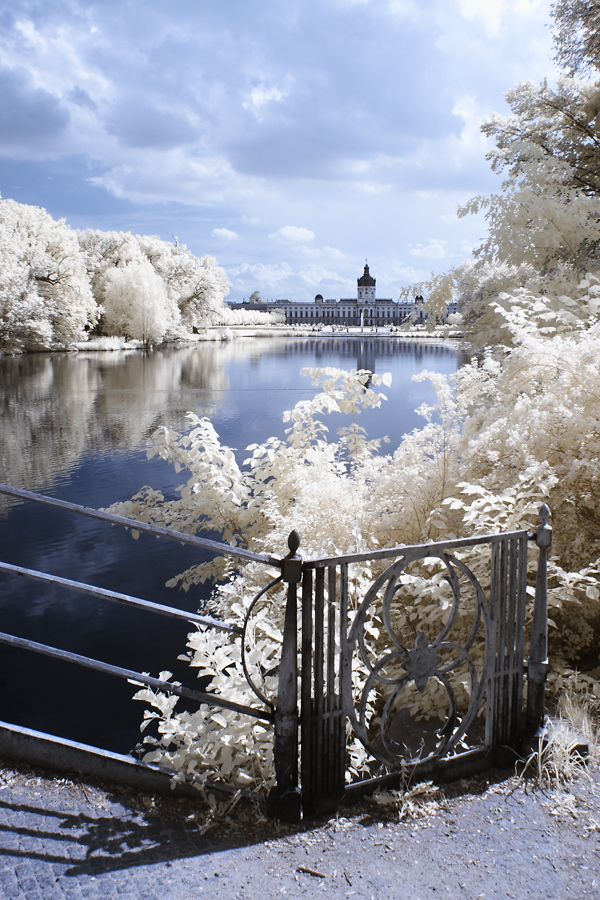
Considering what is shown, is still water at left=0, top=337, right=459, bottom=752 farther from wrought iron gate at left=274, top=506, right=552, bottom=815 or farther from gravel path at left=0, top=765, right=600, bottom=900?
gravel path at left=0, top=765, right=600, bottom=900

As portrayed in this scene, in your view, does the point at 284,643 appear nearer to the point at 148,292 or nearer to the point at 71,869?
the point at 71,869

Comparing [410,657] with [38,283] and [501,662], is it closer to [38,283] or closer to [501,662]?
[501,662]

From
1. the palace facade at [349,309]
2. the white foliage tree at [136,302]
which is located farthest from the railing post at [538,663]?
the palace facade at [349,309]

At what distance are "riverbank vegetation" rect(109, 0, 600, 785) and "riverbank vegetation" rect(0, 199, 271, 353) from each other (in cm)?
2965

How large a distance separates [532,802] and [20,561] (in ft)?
25.5

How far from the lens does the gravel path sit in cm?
196

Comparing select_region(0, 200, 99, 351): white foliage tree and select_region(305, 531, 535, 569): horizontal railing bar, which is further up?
select_region(0, 200, 99, 351): white foliage tree

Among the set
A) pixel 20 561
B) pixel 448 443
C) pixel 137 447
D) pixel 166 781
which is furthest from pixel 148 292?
pixel 166 781

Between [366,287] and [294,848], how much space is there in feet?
656

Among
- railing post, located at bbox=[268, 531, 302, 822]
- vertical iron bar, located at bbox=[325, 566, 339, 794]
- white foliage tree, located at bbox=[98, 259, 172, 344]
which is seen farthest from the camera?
white foliage tree, located at bbox=[98, 259, 172, 344]

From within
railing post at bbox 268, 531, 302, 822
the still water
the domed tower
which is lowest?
the still water

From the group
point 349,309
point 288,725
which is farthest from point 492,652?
point 349,309

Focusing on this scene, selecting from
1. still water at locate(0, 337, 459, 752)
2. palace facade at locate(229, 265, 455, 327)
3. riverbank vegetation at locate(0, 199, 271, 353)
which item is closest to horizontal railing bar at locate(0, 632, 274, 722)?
still water at locate(0, 337, 459, 752)

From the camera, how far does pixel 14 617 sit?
283 inches
